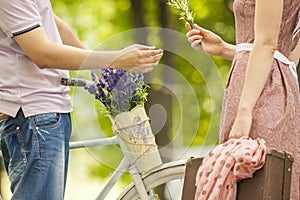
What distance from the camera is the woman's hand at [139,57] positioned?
2502mm

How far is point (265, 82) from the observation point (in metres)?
2.27

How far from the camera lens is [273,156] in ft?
7.10

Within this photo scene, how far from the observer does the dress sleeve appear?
243 cm

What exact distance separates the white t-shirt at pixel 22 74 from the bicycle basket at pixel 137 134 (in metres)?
0.34

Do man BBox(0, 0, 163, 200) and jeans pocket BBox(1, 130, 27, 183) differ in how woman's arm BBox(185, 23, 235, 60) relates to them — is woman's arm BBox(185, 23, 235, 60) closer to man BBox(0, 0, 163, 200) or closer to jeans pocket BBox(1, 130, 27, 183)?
man BBox(0, 0, 163, 200)

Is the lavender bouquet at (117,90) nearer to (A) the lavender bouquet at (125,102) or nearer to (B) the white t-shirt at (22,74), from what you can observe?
(A) the lavender bouquet at (125,102)

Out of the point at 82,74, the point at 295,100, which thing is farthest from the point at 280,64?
the point at 82,74

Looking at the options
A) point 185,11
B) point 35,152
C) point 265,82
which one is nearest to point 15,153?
point 35,152

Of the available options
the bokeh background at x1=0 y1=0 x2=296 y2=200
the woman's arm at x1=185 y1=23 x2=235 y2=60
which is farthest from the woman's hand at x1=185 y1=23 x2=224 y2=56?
the bokeh background at x1=0 y1=0 x2=296 y2=200

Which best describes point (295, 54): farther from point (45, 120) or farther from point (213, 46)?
point (45, 120)

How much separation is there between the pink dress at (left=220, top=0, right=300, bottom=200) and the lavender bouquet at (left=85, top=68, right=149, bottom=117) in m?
0.51

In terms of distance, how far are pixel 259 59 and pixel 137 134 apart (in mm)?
706

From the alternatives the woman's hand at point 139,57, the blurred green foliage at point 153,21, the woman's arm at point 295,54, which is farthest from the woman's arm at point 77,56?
the blurred green foliage at point 153,21

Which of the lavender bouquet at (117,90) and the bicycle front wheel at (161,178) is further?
the bicycle front wheel at (161,178)
